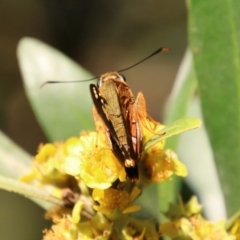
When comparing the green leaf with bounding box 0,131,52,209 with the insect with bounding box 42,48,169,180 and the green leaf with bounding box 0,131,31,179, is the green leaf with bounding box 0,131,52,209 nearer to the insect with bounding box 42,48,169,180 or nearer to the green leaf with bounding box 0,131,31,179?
the green leaf with bounding box 0,131,31,179

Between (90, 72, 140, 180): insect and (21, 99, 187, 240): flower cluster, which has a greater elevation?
(90, 72, 140, 180): insect

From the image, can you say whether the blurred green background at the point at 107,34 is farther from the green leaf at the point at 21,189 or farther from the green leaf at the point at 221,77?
the green leaf at the point at 21,189

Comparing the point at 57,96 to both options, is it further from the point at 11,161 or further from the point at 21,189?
the point at 21,189

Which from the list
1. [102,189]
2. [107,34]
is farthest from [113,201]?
[107,34]

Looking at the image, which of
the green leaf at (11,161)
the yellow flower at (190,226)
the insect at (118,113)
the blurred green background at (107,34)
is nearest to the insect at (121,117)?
the insect at (118,113)

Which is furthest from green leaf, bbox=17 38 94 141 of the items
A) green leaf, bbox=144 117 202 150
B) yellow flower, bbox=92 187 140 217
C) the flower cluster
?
green leaf, bbox=144 117 202 150
